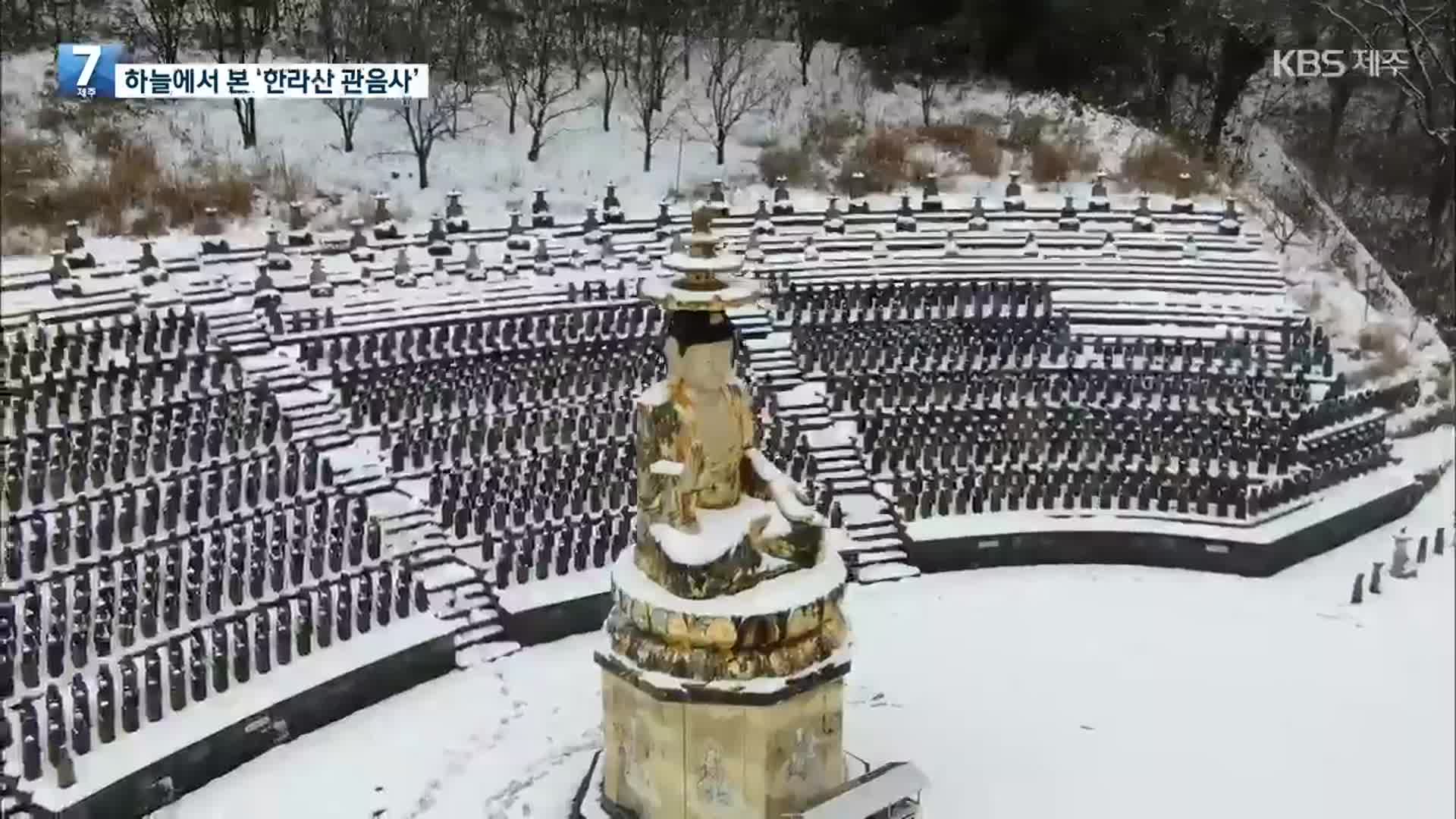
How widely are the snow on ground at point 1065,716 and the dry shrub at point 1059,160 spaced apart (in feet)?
35.3

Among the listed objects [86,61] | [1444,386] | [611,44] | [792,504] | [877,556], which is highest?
[611,44]

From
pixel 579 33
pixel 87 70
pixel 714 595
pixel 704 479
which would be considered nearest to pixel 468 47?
pixel 579 33

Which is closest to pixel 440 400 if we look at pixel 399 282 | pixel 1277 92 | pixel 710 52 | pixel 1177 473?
pixel 399 282

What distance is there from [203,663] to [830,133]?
16.3 meters

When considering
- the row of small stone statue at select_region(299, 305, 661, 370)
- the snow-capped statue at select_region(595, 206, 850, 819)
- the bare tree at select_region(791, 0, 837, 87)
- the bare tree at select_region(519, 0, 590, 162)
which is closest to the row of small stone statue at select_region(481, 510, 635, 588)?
the row of small stone statue at select_region(299, 305, 661, 370)

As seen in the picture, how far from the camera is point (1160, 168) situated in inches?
933

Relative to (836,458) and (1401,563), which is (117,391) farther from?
(1401,563)

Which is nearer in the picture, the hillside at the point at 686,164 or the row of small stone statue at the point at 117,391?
the row of small stone statue at the point at 117,391

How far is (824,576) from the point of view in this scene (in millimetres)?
10539

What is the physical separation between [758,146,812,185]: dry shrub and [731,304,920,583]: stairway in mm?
4702

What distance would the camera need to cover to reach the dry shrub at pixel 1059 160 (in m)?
25.4

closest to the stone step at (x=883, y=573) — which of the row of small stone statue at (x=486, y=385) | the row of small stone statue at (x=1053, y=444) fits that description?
the row of small stone statue at (x=1053, y=444)

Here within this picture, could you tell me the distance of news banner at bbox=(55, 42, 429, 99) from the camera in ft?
37.6

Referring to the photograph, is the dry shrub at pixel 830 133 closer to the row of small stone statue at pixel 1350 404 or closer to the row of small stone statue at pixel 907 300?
the row of small stone statue at pixel 907 300
